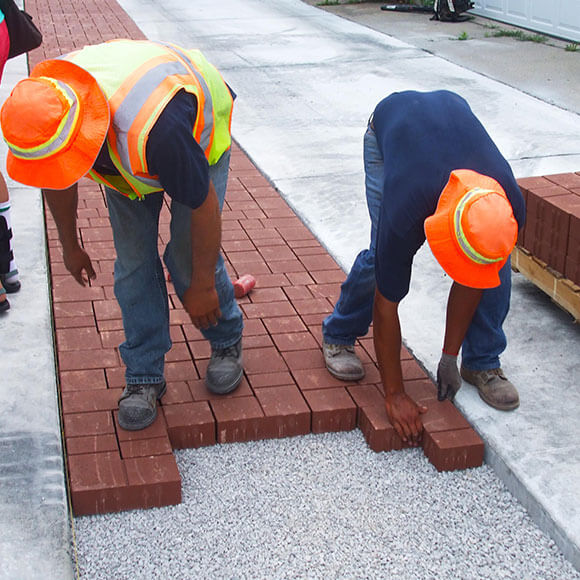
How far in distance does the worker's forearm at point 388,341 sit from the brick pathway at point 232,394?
0.16m

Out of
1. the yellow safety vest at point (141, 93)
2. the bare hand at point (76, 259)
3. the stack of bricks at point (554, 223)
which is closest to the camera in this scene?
the yellow safety vest at point (141, 93)

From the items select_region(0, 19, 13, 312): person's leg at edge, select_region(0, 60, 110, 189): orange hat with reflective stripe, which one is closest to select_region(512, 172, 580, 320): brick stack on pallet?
select_region(0, 60, 110, 189): orange hat with reflective stripe

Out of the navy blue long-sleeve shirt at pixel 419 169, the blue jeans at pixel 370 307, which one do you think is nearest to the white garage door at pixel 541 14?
the blue jeans at pixel 370 307

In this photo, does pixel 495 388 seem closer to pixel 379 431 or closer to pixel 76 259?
pixel 379 431

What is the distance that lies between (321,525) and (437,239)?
1023mm

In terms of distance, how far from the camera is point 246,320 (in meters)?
3.81

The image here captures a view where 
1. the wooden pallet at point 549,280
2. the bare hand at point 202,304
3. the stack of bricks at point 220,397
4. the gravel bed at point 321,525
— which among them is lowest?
the gravel bed at point 321,525

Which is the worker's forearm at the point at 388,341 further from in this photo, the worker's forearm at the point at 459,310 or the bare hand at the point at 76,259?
the bare hand at the point at 76,259

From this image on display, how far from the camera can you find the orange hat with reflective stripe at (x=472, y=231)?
7.61 ft

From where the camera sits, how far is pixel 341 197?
18.0 feet

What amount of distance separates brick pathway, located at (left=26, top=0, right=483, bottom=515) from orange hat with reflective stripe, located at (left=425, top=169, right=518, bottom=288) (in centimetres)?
84

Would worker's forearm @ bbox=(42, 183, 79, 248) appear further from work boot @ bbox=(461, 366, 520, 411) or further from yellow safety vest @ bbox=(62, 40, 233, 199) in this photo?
work boot @ bbox=(461, 366, 520, 411)

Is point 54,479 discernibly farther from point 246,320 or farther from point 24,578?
point 246,320

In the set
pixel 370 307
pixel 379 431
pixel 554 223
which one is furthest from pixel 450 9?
pixel 379 431
